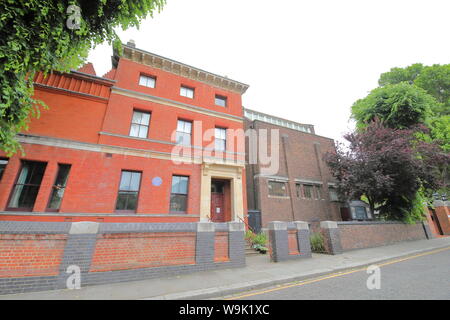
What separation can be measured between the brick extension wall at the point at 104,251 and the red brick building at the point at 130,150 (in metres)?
4.19

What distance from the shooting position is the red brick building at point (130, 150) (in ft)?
28.8

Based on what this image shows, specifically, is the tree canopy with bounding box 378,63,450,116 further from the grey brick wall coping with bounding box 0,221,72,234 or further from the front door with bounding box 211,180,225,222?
the grey brick wall coping with bounding box 0,221,72,234

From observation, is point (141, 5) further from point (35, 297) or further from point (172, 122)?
point (35, 297)

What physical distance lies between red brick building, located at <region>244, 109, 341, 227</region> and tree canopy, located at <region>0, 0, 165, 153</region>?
522 inches

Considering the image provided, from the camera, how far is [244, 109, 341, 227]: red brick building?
51.6 ft

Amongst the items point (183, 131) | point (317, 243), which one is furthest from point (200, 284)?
point (183, 131)

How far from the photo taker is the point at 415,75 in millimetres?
24859

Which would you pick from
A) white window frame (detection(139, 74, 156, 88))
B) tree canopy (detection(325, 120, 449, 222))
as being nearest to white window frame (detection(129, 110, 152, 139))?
white window frame (detection(139, 74, 156, 88))

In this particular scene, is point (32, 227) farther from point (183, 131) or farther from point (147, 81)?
point (147, 81)

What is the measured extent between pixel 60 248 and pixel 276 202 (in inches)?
561

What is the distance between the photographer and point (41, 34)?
175 inches

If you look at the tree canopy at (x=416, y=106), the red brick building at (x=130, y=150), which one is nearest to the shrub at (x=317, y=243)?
the red brick building at (x=130, y=150)

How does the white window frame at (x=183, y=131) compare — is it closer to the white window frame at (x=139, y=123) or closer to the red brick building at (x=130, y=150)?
A: the red brick building at (x=130, y=150)

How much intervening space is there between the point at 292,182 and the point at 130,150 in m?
14.2
